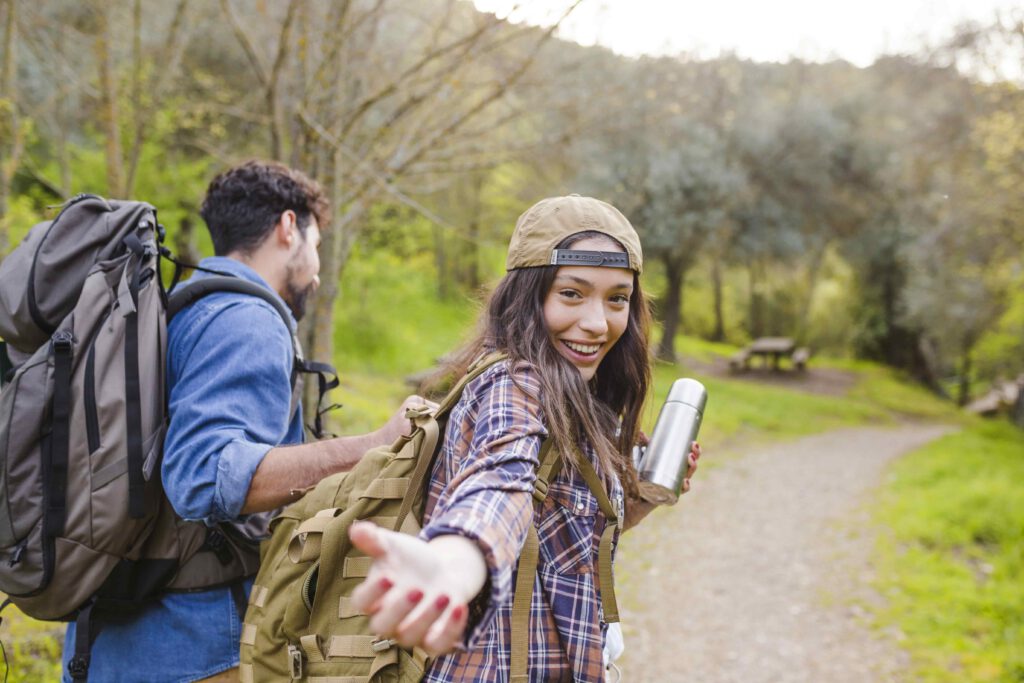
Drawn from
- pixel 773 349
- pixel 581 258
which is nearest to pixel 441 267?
pixel 773 349

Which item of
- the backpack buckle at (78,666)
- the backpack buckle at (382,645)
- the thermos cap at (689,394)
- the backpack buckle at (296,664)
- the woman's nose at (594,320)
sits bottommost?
the backpack buckle at (78,666)

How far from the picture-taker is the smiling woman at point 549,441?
1.47 metres

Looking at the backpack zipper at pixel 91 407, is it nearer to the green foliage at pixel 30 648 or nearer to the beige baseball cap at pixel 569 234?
the beige baseball cap at pixel 569 234

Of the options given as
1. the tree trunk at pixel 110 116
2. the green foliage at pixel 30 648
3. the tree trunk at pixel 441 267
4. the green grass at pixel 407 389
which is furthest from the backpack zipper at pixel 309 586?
the tree trunk at pixel 441 267

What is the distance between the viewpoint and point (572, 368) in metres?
1.71

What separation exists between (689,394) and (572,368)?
674 mm

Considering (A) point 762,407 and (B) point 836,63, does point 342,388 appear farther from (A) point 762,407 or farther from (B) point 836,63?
(B) point 836,63

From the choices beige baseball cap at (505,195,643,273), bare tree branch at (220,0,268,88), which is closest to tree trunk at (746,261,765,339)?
bare tree branch at (220,0,268,88)

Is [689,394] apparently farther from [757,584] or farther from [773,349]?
[773,349]

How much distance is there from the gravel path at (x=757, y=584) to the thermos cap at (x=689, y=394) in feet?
11.2

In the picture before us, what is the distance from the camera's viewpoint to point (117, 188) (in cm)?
461

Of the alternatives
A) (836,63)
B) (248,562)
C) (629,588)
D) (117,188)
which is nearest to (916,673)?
(629,588)

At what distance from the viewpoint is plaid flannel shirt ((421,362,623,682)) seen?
140 cm

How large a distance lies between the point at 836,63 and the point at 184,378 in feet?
76.8
